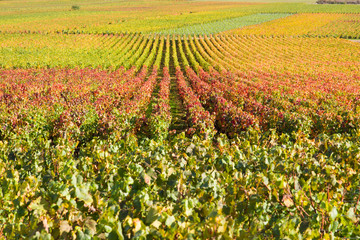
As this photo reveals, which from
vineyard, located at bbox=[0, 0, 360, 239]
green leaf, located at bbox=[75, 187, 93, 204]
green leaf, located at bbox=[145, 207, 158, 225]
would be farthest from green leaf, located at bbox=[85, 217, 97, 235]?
green leaf, located at bbox=[145, 207, 158, 225]

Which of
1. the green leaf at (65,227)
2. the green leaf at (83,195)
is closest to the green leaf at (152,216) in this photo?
the green leaf at (83,195)

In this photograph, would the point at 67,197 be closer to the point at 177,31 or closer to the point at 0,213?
the point at 0,213

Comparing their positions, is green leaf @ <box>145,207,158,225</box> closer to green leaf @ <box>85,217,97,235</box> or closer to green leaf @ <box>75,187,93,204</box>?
green leaf @ <box>85,217,97,235</box>

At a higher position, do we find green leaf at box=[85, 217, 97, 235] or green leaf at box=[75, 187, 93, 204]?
green leaf at box=[75, 187, 93, 204]

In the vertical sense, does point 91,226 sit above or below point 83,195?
below

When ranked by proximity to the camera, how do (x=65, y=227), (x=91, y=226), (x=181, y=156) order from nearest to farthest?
1. (x=91, y=226)
2. (x=65, y=227)
3. (x=181, y=156)

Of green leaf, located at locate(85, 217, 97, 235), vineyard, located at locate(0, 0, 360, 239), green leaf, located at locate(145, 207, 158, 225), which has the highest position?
green leaf, located at locate(145, 207, 158, 225)

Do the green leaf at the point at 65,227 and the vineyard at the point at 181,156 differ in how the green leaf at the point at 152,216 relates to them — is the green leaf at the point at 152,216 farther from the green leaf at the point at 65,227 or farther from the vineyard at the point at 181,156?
the green leaf at the point at 65,227

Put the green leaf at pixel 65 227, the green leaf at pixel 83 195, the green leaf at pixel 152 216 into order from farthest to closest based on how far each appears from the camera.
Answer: the green leaf at pixel 83 195 → the green leaf at pixel 65 227 → the green leaf at pixel 152 216

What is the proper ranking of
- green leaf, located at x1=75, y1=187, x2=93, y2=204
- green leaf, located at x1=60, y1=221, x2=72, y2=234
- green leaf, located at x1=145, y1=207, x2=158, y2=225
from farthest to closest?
green leaf, located at x1=75, y1=187, x2=93, y2=204
green leaf, located at x1=60, y1=221, x2=72, y2=234
green leaf, located at x1=145, y1=207, x2=158, y2=225

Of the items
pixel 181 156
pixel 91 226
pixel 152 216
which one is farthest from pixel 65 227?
pixel 181 156

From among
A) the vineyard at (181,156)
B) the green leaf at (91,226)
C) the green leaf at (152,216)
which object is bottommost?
the vineyard at (181,156)

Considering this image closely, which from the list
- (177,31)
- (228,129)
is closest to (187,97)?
(228,129)

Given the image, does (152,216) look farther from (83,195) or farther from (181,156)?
(181,156)
